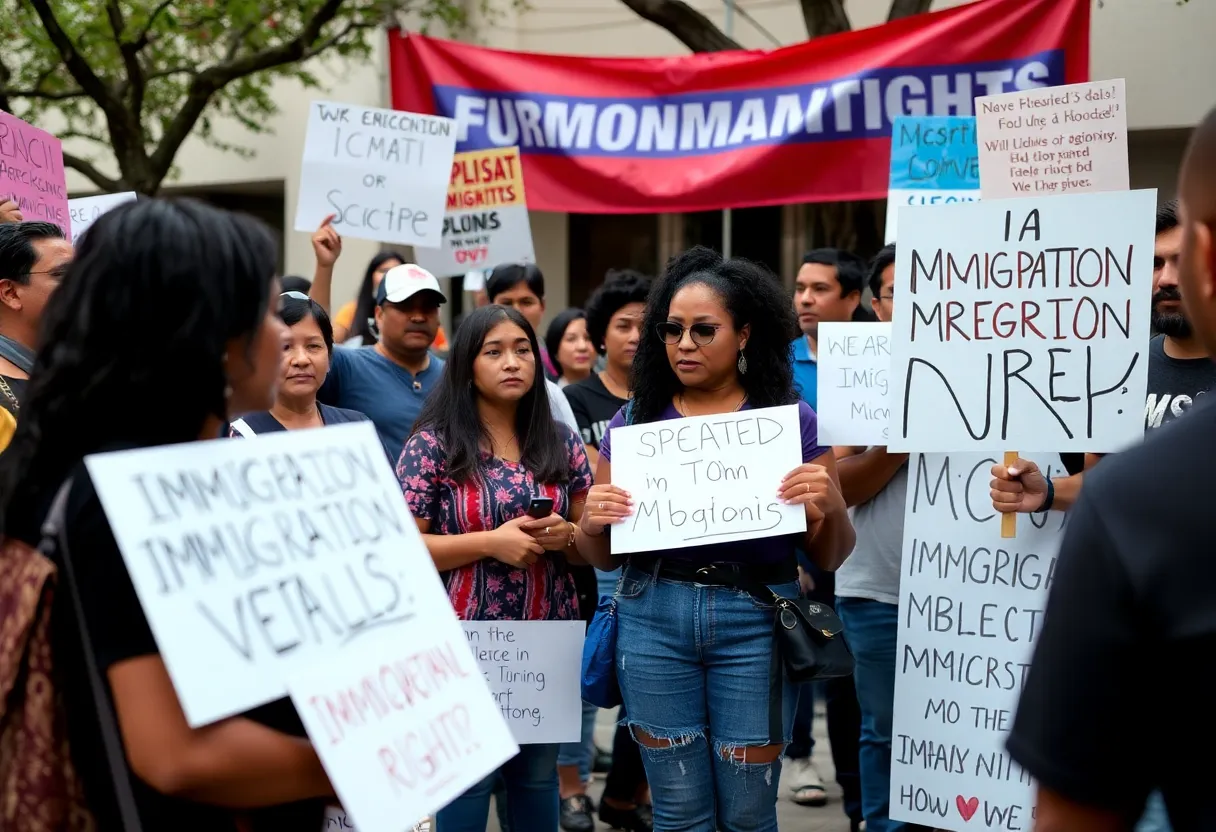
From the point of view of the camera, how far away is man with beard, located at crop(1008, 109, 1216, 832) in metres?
1.36

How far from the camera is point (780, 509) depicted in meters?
3.63

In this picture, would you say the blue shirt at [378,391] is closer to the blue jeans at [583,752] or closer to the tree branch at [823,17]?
the blue jeans at [583,752]

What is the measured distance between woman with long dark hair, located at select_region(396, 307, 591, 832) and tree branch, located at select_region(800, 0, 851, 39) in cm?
563

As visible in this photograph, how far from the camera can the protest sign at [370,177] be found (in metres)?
6.67

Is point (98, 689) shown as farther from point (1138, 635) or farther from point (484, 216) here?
point (484, 216)

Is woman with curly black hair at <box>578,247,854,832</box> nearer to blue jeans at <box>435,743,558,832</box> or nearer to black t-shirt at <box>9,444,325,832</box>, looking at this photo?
blue jeans at <box>435,743,558,832</box>

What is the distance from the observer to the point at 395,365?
5219 mm

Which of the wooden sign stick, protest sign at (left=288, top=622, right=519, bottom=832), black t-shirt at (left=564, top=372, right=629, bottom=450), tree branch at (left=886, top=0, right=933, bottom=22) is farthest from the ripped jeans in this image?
tree branch at (left=886, top=0, right=933, bottom=22)

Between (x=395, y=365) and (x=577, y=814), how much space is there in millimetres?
1929

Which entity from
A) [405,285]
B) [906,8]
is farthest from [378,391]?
[906,8]

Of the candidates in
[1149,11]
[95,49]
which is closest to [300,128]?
[95,49]

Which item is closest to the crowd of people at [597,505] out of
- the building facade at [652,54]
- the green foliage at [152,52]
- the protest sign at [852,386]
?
the protest sign at [852,386]

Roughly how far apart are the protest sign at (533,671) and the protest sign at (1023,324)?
118 cm

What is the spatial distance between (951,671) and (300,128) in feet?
39.6
